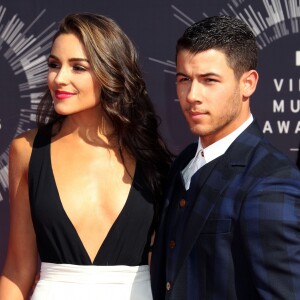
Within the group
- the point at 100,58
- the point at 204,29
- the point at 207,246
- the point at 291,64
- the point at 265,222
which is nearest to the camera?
the point at 265,222

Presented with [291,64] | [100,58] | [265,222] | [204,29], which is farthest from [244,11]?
[265,222]

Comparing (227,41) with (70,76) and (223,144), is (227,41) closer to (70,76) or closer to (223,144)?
(223,144)

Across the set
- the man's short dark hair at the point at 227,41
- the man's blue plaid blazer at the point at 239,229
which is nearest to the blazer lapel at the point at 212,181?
the man's blue plaid blazer at the point at 239,229

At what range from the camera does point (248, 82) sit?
1729mm

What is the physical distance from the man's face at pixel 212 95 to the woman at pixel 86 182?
511 millimetres

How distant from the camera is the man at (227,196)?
4.94ft

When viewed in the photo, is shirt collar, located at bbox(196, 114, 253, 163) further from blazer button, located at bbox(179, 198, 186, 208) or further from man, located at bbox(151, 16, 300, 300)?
blazer button, located at bbox(179, 198, 186, 208)

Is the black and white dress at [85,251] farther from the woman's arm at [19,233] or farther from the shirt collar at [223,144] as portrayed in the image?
the shirt collar at [223,144]

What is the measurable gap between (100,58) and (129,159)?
0.36m

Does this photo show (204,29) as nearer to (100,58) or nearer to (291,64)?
(100,58)

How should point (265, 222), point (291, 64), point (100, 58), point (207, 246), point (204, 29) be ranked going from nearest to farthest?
point (265, 222) → point (207, 246) → point (204, 29) → point (100, 58) → point (291, 64)

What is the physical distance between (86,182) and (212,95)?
69 cm

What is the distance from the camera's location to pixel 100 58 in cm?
215

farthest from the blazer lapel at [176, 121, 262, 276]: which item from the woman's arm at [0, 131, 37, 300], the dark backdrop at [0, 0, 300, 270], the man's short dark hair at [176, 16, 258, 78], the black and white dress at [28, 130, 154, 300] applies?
the dark backdrop at [0, 0, 300, 270]
